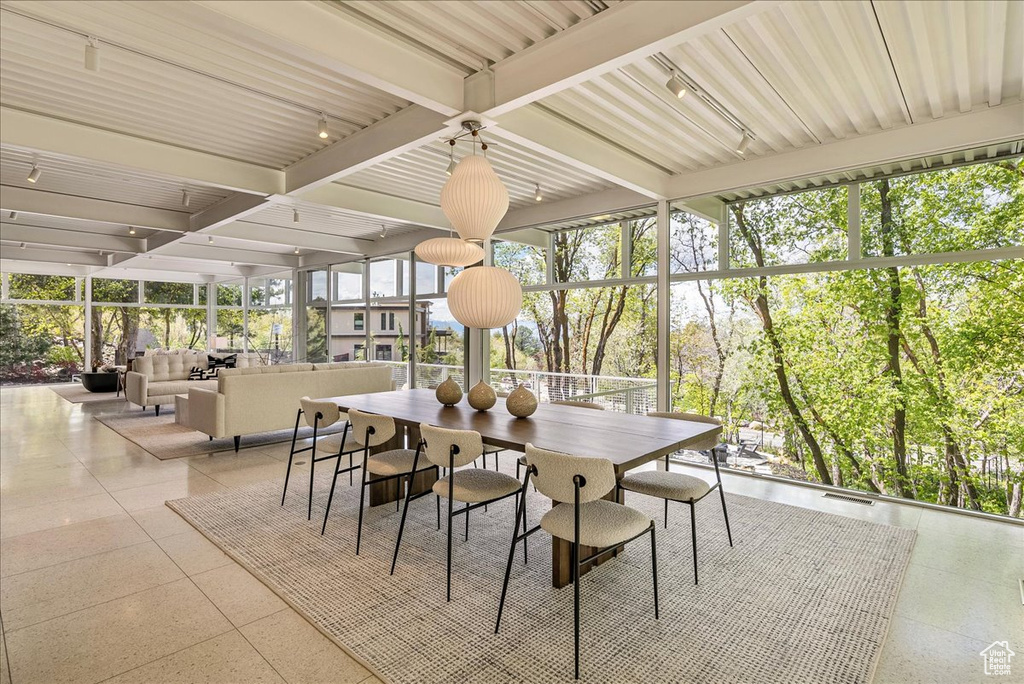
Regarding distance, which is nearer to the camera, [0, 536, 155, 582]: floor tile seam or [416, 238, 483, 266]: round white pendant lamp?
[0, 536, 155, 582]: floor tile seam

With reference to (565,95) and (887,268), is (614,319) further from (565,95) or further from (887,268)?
(565,95)

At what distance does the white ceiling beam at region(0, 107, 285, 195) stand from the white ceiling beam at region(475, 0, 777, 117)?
2964mm

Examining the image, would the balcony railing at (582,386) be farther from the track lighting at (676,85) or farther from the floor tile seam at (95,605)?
the floor tile seam at (95,605)

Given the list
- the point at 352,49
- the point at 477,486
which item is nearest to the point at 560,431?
the point at 477,486

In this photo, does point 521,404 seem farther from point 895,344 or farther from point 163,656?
point 895,344

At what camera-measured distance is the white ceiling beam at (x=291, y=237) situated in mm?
7770

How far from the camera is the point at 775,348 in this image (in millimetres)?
4738

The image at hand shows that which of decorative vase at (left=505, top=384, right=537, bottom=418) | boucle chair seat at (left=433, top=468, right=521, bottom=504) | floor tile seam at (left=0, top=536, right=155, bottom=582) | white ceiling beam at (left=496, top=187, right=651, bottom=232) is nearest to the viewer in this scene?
boucle chair seat at (left=433, top=468, right=521, bottom=504)

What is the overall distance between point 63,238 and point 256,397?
5884 millimetres

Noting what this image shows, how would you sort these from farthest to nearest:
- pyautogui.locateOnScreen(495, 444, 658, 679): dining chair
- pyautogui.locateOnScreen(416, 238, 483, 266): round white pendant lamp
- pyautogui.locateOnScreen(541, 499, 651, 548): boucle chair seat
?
pyautogui.locateOnScreen(416, 238, 483, 266): round white pendant lamp, pyautogui.locateOnScreen(541, 499, 651, 548): boucle chair seat, pyautogui.locateOnScreen(495, 444, 658, 679): dining chair

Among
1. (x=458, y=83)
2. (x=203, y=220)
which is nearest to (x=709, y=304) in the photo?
(x=458, y=83)

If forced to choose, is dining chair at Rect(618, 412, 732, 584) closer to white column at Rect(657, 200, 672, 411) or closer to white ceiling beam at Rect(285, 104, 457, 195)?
white column at Rect(657, 200, 672, 411)

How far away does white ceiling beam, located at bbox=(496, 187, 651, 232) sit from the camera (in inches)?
212

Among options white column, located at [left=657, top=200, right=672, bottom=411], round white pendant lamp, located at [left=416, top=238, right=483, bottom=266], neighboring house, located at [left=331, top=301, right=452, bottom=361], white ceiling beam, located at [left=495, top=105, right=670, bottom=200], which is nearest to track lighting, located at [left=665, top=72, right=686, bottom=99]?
white ceiling beam, located at [left=495, top=105, right=670, bottom=200]
